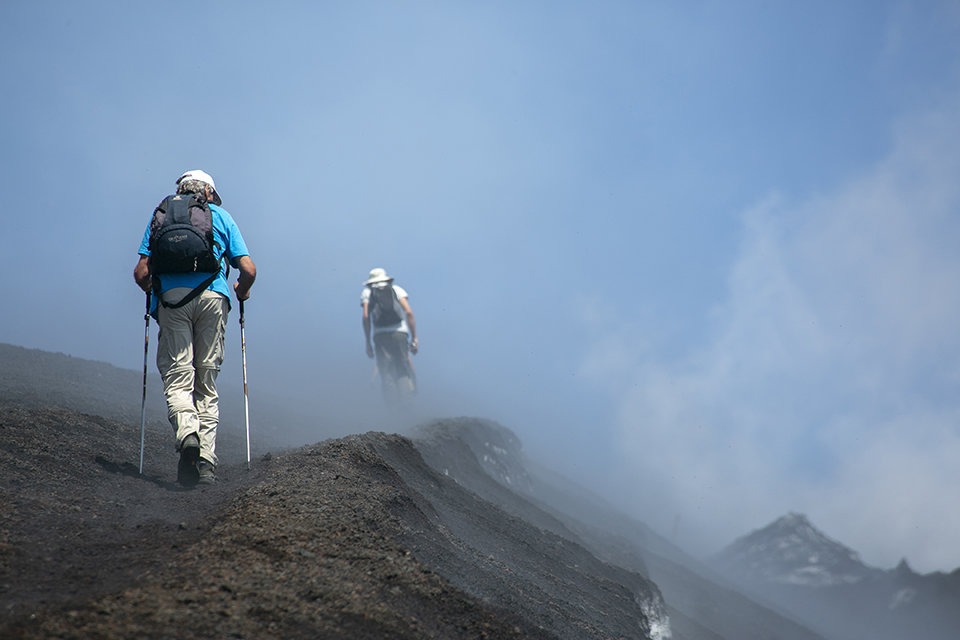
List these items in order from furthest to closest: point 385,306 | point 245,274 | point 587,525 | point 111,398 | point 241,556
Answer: point 587,525 < point 385,306 < point 111,398 < point 245,274 < point 241,556

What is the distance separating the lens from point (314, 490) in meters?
3.77

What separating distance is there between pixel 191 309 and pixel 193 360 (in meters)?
0.43

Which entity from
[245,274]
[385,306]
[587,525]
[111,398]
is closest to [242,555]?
[245,274]

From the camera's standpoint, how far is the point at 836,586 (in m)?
67.5

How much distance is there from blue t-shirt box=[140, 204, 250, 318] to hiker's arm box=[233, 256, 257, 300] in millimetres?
45

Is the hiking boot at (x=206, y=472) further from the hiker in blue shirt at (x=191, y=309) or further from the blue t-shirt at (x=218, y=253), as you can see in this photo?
the blue t-shirt at (x=218, y=253)

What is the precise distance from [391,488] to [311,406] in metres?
19.7

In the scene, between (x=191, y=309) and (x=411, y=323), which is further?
(x=411, y=323)

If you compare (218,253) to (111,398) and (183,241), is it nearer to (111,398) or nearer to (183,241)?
(183,241)

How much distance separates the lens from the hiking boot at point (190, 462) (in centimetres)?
431

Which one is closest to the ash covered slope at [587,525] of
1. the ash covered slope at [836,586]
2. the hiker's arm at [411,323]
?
the hiker's arm at [411,323]

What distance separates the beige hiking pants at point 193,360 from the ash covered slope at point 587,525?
16.4 ft

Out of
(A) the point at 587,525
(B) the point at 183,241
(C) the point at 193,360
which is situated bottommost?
(A) the point at 587,525

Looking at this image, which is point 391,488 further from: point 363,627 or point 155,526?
point 363,627
